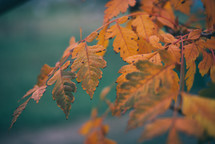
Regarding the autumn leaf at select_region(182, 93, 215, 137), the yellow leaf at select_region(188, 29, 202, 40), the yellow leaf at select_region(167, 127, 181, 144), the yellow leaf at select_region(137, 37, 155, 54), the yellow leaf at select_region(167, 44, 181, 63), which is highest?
the yellow leaf at select_region(137, 37, 155, 54)

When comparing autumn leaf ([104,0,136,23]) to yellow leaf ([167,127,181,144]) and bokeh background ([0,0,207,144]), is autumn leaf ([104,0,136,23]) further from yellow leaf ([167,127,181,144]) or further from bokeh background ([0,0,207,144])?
bokeh background ([0,0,207,144])

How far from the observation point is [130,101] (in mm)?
343

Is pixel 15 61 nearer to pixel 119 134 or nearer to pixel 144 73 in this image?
pixel 119 134

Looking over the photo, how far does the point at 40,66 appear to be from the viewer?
303 centimetres

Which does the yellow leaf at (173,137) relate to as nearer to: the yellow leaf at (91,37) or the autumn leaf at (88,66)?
the autumn leaf at (88,66)

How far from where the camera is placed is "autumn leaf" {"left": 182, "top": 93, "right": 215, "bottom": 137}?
234mm

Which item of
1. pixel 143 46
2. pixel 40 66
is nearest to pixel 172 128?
pixel 143 46

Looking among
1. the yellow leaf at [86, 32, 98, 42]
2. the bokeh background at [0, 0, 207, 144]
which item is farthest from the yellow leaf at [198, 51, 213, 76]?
the bokeh background at [0, 0, 207, 144]

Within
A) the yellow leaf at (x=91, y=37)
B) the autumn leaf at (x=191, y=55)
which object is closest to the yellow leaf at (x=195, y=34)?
the autumn leaf at (x=191, y=55)

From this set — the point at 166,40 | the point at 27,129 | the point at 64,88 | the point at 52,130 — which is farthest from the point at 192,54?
the point at 27,129

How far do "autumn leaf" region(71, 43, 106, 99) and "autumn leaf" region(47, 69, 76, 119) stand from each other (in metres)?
0.03

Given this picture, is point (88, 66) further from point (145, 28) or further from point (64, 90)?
point (145, 28)

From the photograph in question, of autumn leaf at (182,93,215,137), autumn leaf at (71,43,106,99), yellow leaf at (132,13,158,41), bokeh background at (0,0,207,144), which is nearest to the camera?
autumn leaf at (182,93,215,137)

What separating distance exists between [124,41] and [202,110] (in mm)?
355
